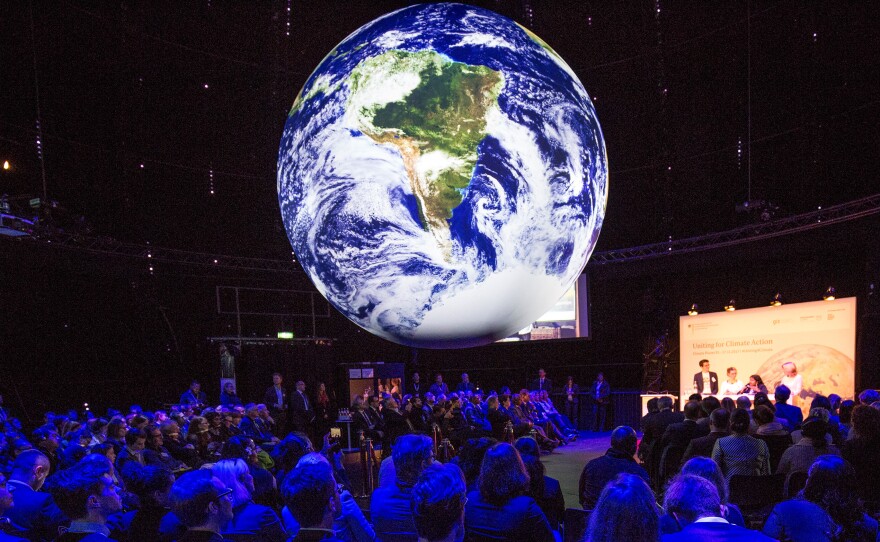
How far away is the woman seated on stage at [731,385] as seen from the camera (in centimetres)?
1309

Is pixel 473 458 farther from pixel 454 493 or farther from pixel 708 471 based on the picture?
pixel 454 493

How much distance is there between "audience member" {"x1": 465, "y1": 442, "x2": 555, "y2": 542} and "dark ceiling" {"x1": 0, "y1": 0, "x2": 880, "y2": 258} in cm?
918

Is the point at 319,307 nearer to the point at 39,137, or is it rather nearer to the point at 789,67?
the point at 39,137

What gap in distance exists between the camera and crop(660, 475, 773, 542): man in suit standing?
2.34m

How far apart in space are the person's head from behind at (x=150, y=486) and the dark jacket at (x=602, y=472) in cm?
280

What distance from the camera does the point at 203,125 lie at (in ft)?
49.9

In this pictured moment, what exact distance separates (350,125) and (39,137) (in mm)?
9579

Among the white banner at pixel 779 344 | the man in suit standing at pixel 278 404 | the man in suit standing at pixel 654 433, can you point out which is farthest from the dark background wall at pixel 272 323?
the man in suit standing at pixel 654 433

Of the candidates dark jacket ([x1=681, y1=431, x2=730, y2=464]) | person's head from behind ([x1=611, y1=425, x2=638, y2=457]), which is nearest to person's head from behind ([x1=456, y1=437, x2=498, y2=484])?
person's head from behind ([x1=611, y1=425, x2=638, y2=457])

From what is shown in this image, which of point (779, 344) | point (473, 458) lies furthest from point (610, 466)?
point (779, 344)

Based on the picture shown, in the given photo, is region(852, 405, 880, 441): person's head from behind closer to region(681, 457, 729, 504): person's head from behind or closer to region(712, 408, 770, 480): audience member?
region(712, 408, 770, 480): audience member

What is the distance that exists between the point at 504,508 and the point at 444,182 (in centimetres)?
175

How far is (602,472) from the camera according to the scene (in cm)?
466

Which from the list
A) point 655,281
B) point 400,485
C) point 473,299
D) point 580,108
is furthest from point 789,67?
point 400,485
